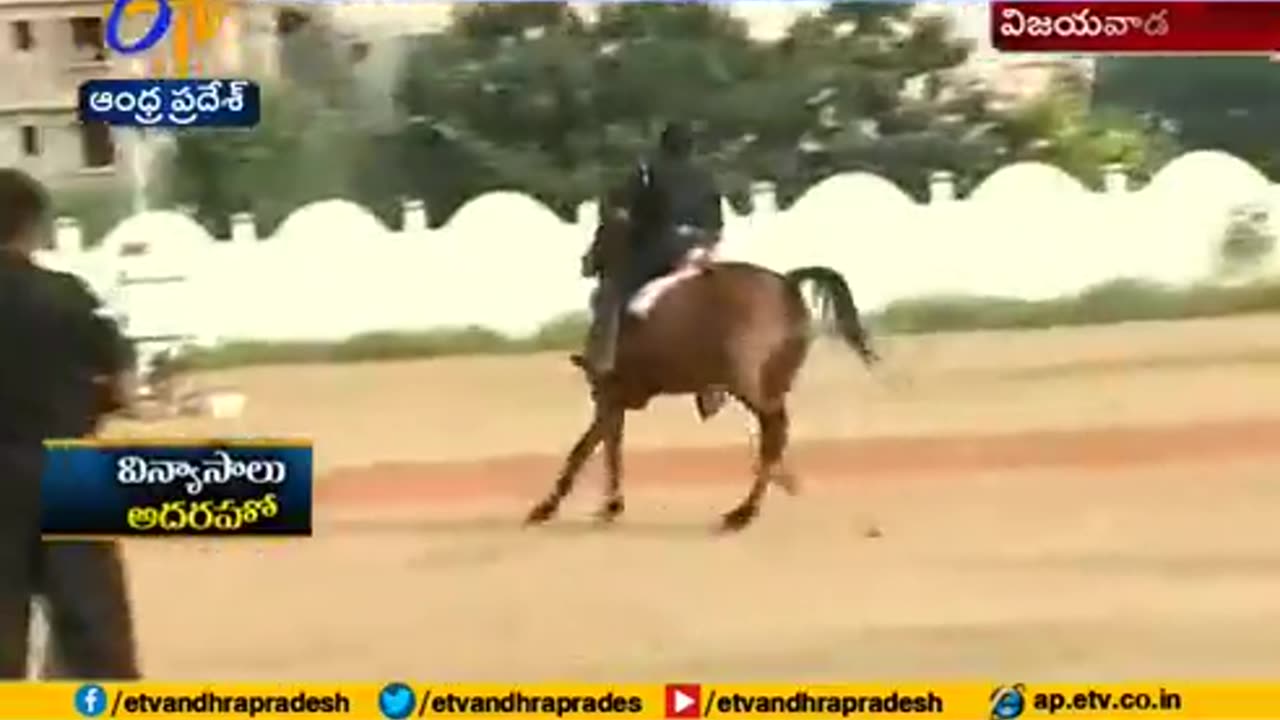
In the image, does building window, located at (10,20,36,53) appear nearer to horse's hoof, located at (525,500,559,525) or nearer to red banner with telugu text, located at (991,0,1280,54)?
horse's hoof, located at (525,500,559,525)

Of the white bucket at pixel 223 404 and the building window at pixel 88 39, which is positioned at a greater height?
the building window at pixel 88 39

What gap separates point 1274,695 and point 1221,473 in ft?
0.65

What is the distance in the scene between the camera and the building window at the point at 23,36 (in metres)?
1.46

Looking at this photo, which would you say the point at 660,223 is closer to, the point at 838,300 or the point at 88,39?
the point at 838,300

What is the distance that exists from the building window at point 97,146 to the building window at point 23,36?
0.27 ft

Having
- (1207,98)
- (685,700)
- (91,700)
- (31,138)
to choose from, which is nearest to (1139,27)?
(1207,98)

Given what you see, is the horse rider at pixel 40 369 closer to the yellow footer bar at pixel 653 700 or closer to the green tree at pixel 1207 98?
the yellow footer bar at pixel 653 700

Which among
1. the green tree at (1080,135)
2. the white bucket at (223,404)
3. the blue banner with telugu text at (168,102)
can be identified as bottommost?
the white bucket at (223,404)

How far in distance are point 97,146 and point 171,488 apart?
296mm

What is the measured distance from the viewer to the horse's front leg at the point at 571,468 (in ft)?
4.94

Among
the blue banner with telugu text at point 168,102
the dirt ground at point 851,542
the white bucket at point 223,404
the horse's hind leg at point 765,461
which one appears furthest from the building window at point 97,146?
the horse's hind leg at point 765,461

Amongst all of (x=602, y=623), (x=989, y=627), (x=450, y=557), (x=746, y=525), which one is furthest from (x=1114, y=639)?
(x=450, y=557)

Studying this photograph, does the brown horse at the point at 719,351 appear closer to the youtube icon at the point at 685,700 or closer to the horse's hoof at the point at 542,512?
the horse's hoof at the point at 542,512

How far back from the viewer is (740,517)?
4.97 feet
